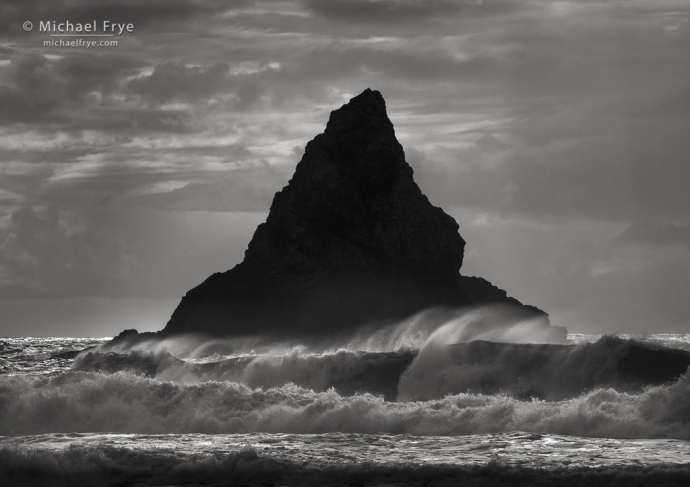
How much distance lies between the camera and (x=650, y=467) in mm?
17875

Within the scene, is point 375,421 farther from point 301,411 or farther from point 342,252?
point 342,252

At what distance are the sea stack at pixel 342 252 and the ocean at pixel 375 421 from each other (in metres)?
34.3

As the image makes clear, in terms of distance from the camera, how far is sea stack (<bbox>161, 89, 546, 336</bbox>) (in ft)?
235

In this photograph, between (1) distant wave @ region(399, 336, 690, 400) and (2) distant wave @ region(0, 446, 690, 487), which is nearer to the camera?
(2) distant wave @ region(0, 446, 690, 487)

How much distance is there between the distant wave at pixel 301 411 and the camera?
908 inches

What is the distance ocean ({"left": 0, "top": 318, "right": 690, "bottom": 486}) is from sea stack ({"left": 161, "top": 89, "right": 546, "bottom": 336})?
113ft

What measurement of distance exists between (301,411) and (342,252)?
158 feet

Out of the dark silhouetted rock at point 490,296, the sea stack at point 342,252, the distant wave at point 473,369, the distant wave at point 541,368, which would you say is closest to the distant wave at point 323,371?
the distant wave at point 473,369

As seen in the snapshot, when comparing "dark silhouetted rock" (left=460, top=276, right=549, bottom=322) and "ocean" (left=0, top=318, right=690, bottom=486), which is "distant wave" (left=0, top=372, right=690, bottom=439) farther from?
"dark silhouetted rock" (left=460, top=276, right=549, bottom=322)

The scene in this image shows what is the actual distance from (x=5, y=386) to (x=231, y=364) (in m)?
10.1

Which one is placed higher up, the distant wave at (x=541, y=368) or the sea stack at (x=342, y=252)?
the sea stack at (x=342, y=252)

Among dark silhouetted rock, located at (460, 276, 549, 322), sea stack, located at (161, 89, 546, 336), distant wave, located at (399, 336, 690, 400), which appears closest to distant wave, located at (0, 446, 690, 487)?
distant wave, located at (399, 336, 690, 400)

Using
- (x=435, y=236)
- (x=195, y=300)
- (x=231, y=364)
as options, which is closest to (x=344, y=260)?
(x=435, y=236)

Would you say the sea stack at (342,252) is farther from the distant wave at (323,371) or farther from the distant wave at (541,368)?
the distant wave at (541,368)
